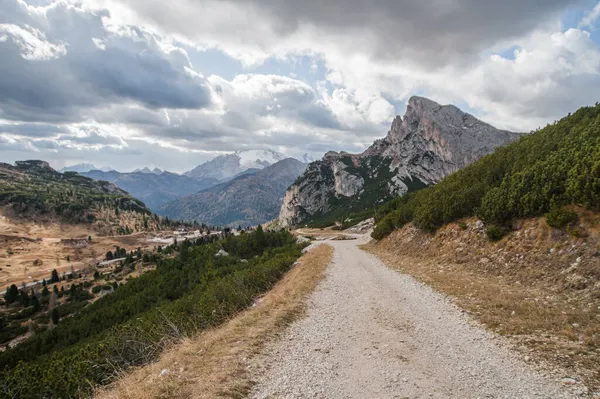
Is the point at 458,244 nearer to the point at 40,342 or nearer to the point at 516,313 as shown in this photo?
the point at 516,313

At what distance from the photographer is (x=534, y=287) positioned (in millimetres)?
14625

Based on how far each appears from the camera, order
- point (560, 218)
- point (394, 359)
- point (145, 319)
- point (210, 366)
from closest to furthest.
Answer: point (210, 366) → point (394, 359) → point (560, 218) → point (145, 319)

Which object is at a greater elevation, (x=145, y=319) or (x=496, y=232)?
(x=496, y=232)

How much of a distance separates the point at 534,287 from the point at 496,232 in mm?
6930

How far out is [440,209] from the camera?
3122 centimetres

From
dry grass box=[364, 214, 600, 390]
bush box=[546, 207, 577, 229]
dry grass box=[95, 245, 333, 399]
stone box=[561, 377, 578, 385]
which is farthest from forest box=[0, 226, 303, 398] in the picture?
bush box=[546, 207, 577, 229]

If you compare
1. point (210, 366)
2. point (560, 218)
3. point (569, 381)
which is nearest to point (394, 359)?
point (569, 381)

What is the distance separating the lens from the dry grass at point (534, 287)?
28.9ft

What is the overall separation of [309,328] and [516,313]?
8073 millimetres

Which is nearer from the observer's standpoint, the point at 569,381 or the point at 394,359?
the point at 569,381

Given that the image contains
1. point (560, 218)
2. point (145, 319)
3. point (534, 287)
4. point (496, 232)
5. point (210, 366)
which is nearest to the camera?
point (210, 366)

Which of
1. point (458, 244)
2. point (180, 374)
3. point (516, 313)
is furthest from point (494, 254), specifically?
point (180, 374)

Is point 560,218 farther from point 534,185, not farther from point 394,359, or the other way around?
point 394,359

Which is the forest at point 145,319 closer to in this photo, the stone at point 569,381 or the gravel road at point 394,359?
the gravel road at point 394,359
